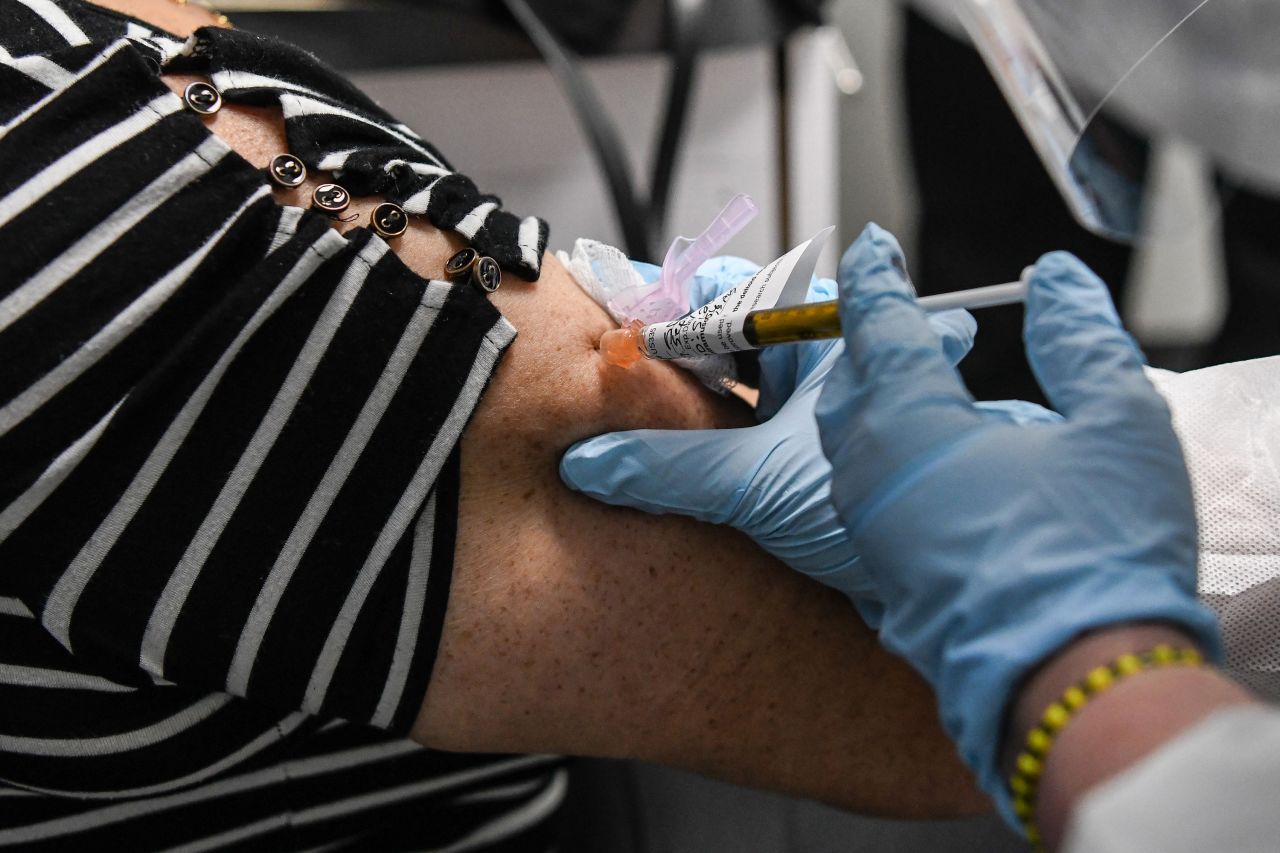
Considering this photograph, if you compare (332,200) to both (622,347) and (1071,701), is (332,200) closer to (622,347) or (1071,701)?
(622,347)

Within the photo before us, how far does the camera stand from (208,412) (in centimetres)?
67

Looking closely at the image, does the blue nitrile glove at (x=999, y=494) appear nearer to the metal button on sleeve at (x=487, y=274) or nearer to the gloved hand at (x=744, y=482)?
the gloved hand at (x=744, y=482)

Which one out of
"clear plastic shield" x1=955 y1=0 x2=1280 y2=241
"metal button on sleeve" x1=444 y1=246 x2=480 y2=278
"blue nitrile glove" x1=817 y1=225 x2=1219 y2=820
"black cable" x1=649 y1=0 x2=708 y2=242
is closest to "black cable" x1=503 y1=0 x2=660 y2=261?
"black cable" x1=649 y1=0 x2=708 y2=242

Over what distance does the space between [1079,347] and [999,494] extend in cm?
14

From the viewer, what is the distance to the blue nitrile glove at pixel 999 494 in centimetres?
53

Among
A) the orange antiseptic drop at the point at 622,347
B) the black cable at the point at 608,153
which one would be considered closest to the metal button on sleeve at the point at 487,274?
the orange antiseptic drop at the point at 622,347

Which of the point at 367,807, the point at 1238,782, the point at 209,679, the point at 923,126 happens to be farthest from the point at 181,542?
the point at 923,126

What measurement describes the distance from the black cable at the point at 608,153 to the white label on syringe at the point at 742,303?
66 centimetres

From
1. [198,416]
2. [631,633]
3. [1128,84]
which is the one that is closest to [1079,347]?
[631,633]

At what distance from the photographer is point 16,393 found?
610 mm

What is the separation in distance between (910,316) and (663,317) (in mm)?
260

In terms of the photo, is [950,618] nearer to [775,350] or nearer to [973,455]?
[973,455]

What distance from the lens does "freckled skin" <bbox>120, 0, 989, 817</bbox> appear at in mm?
744

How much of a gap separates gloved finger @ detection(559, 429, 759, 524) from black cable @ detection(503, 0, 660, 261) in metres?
0.65
